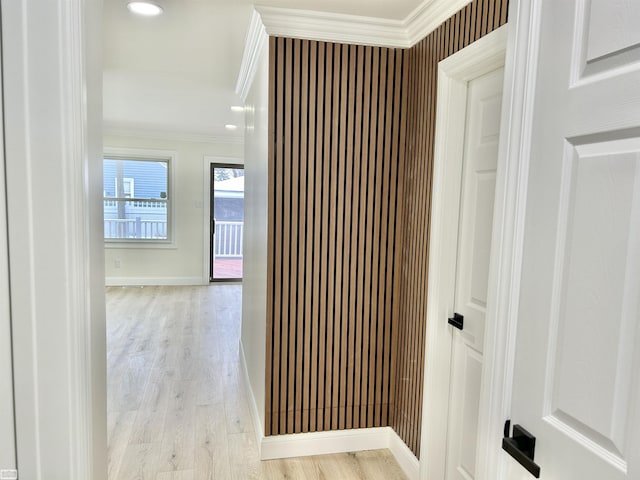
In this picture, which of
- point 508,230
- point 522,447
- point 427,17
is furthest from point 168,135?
point 522,447

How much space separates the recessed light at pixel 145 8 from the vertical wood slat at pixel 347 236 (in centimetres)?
64

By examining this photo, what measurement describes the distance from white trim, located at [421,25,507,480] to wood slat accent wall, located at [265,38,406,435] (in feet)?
1.36

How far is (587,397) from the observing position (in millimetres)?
860

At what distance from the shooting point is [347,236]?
245 cm

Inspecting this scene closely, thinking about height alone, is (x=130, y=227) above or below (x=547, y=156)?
below

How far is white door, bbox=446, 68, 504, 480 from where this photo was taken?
1.81 m

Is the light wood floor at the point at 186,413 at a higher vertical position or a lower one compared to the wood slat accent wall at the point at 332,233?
lower

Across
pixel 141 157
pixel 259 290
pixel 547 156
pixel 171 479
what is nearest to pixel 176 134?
pixel 141 157

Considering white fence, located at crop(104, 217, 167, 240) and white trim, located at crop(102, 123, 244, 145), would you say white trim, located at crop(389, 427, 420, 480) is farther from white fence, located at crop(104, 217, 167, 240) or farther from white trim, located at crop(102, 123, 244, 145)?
white fence, located at crop(104, 217, 167, 240)

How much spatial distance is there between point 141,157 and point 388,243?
223 inches

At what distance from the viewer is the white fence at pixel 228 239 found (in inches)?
356

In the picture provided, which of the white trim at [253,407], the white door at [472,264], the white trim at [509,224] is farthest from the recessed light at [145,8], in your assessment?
the white trim at [253,407]

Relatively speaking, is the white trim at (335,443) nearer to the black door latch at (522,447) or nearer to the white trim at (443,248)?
the white trim at (443,248)

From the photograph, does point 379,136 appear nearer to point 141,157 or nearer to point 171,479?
point 171,479
